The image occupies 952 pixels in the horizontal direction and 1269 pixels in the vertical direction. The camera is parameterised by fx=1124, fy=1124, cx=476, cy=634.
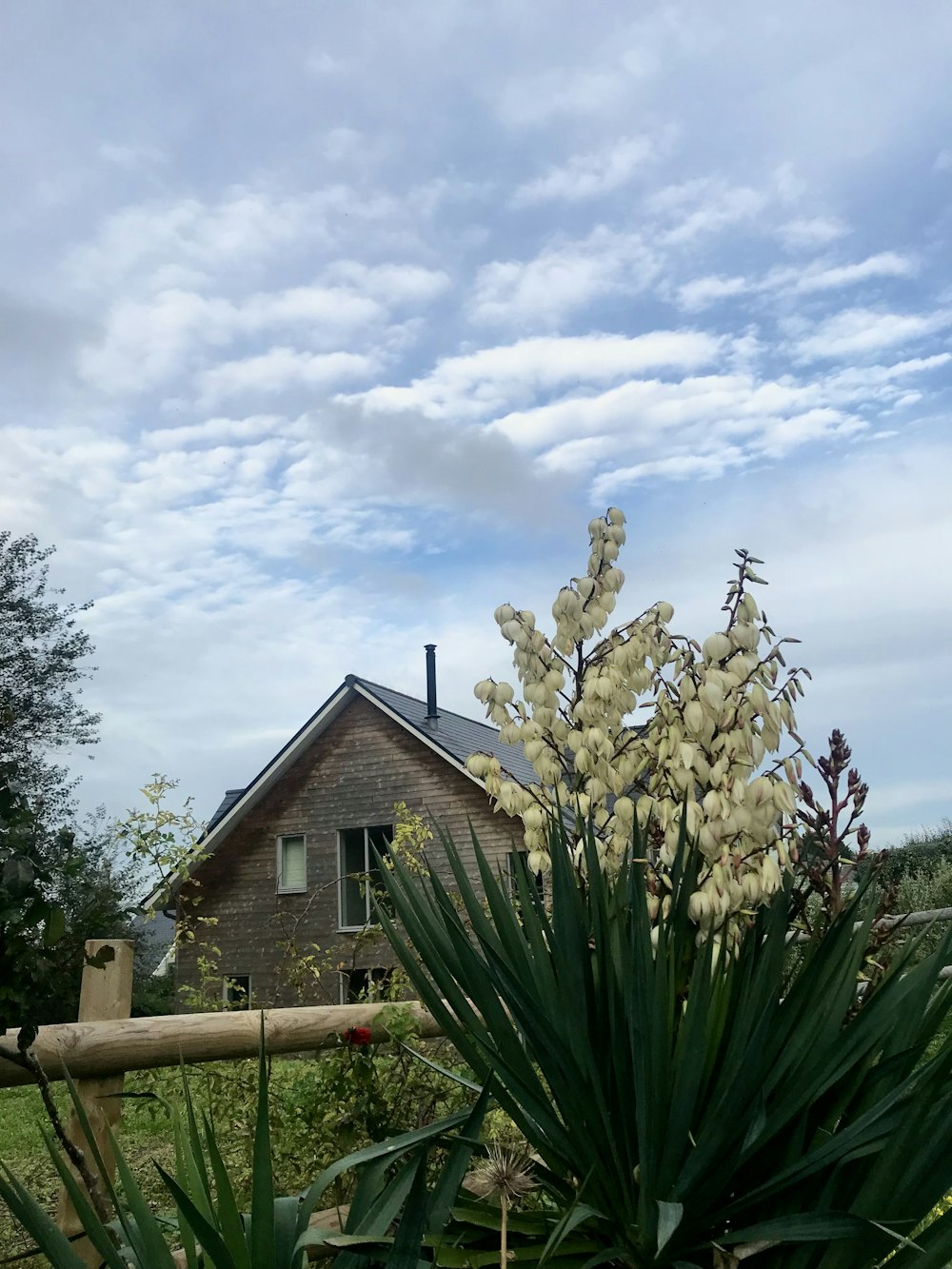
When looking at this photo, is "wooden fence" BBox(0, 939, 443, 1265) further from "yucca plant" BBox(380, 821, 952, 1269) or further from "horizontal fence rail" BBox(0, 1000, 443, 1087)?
"yucca plant" BBox(380, 821, 952, 1269)

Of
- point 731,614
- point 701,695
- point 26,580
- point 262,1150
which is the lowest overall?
point 262,1150

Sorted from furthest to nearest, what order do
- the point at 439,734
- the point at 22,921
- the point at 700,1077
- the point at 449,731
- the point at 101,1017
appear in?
the point at 449,731
the point at 439,734
the point at 101,1017
the point at 22,921
the point at 700,1077

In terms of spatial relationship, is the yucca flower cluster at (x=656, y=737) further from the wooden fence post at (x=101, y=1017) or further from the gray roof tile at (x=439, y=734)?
the gray roof tile at (x=439, y=734)

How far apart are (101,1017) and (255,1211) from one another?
1.74 m

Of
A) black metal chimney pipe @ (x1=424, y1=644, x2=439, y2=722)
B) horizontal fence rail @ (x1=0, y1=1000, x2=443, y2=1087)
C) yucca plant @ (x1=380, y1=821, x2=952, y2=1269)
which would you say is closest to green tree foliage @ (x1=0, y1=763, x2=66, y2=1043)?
horizontal fence rail @ (x1=0, y1=1000, x2=443, y2=1087)

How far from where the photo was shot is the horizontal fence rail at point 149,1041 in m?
2.72

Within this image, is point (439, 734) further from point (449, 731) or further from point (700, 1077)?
point (700, 1077)

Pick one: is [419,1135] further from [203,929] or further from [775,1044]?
[203,929]

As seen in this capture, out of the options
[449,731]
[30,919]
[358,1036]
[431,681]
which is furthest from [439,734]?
[30,919]

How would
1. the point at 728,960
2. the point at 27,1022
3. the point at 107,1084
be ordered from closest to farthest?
the point at 27,1022
the point at 728,960
the point at 107,1084

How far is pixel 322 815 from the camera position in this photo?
1831cm

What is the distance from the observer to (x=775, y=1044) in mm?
2113

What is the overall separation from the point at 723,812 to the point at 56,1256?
168 centimetres

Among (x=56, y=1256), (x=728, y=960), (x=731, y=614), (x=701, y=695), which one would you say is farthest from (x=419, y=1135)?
(x=731, y=614)
